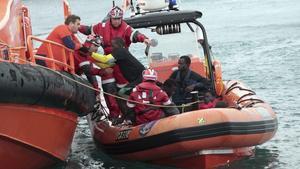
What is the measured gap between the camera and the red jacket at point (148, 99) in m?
7.75

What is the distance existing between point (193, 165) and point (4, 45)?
2.61 m

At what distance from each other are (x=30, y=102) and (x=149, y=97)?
182 centimetres

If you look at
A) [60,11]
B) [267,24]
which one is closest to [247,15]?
[267,24]

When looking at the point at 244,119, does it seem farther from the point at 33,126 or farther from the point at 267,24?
the point at 267,24

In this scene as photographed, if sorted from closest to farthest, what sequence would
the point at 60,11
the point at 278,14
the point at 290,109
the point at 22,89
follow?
the point at 22,89 < the point at 290,109 < the point at 278,14 < the point at 60,11

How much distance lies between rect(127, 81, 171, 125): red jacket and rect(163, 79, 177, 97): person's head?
0.83 meters

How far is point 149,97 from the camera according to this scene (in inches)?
305

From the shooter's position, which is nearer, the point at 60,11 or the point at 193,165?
the point at 193,165

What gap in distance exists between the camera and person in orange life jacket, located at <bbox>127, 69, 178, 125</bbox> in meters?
7.74

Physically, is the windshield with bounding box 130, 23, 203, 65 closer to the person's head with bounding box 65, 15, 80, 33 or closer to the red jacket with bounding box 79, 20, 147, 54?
the red jacket with bounding box 79, 20, 147, 54

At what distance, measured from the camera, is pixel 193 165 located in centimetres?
755

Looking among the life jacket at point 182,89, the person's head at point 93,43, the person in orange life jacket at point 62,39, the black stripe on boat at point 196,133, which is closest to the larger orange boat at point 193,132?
the black stripe on boat at point 196,133

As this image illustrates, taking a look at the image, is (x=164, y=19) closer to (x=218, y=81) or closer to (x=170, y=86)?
(x=170, y=86)

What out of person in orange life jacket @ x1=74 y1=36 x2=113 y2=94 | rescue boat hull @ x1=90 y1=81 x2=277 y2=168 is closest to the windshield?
person in orange life jacket @ x1=74 y1=36 x2=113 y2=94
